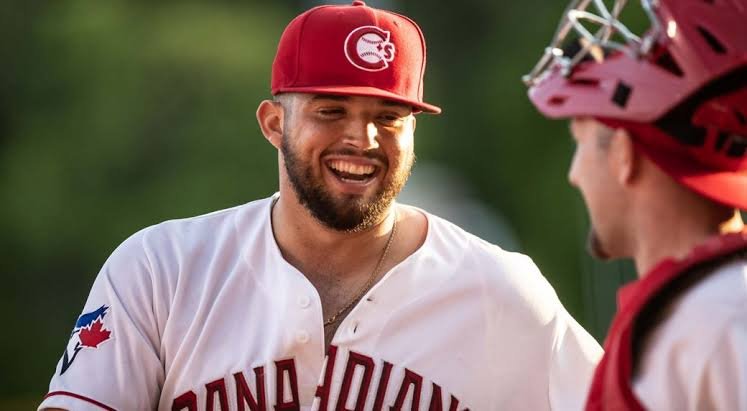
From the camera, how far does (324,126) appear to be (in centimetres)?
455

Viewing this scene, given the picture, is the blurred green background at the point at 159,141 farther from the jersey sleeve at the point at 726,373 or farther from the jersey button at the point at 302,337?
the jersey sleeve at the point at 726,373

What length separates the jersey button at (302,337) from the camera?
436 centimetres

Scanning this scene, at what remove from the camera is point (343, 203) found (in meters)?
4.55

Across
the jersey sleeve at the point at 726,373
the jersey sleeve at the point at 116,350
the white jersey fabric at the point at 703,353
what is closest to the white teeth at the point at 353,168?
the jersey sleeve at the point at 116,350

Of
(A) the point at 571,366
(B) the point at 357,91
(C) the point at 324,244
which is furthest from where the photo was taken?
(C) the point at 324,244

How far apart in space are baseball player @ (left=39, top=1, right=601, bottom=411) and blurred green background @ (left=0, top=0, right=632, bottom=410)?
36.4 ft

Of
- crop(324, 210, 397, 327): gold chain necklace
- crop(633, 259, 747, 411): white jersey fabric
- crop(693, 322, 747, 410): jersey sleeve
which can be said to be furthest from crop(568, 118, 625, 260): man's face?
crop(324, 210, 397, 327): gold chain necklace

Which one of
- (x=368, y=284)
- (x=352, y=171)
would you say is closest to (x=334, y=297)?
(x=368, y=284)

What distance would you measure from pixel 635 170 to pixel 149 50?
60.8ft

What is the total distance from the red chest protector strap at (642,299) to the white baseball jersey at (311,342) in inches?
58.0

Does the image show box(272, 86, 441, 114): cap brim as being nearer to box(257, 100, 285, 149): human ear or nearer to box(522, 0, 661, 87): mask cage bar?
box(257, 100, 285, 149): human ear

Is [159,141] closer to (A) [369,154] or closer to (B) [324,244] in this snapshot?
(B) [324,244]

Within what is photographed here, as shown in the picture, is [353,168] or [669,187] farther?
[353,168]

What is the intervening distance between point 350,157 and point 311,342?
0.60 meters
